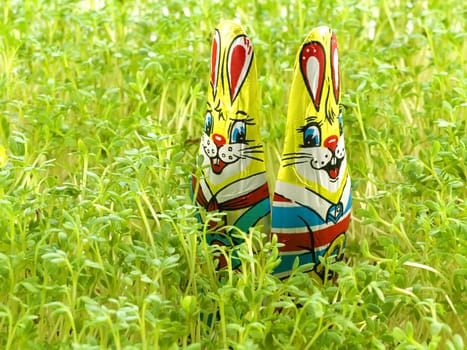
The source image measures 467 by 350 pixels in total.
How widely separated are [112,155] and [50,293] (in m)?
0.42

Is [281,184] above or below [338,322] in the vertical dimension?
above

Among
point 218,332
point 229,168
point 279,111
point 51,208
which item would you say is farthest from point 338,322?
point 279,111

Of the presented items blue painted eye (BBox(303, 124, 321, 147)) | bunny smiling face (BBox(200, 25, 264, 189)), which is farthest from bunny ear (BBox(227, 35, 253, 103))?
blue painted eye (BBox(303, 124, 321, 147))

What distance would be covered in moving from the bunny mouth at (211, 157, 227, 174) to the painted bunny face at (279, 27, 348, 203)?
3.9 inches

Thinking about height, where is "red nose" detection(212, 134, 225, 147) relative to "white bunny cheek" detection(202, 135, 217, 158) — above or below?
above

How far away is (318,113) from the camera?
134 cm

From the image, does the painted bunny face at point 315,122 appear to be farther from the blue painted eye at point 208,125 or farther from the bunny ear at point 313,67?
the blue painted eye at point 208,125

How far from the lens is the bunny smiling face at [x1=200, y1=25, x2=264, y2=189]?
54.2 inches

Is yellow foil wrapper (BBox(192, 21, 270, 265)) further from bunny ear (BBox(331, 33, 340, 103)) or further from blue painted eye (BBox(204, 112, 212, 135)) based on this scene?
bunny ear (BBox(331, 33, 340, 103))

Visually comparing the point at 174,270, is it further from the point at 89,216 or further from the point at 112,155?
A: the point at 112,155

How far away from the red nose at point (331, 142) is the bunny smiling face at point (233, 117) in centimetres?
→ 11

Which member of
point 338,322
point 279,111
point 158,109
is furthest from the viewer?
point 158,109

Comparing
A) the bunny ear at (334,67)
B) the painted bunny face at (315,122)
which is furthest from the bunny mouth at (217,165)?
the bunny ear at (334,67)

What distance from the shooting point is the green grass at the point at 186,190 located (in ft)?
4.14
